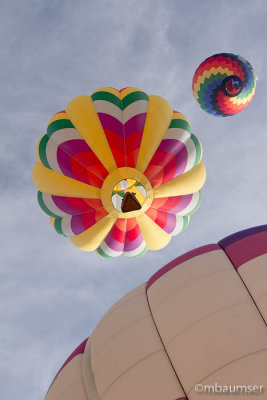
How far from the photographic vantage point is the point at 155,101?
31.9 feet

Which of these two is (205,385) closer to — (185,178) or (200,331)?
(200,331)

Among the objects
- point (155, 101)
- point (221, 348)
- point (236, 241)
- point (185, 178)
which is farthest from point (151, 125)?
point (221, 348)

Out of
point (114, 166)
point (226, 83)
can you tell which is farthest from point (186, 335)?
point (226, 83)

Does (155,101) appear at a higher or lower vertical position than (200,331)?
higher

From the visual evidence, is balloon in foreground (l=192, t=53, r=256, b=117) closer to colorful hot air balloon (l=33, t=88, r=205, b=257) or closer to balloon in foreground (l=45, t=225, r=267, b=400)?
colorful hot air balloon (l=33, t=88, r=205, b=257)

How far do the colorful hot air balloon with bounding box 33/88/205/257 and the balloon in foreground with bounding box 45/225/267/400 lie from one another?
4807mm

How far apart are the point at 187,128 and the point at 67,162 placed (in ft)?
9.70

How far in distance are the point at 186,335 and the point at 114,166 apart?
5875mm

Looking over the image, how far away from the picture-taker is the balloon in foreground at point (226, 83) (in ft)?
35.9

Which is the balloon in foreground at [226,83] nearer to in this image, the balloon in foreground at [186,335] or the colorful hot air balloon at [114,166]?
the colorful hot air balloon at [114,166]

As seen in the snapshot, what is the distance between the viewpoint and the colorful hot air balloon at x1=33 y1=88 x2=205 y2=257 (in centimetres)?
921

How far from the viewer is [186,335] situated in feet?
12.5

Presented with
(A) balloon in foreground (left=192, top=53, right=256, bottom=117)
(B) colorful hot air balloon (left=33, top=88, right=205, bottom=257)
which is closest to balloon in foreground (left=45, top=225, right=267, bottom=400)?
(B) colorful hot air balloon (left=33, top=88, right=205, bottom=257)

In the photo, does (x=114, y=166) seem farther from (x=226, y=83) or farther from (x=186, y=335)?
(x=186, y=335)
